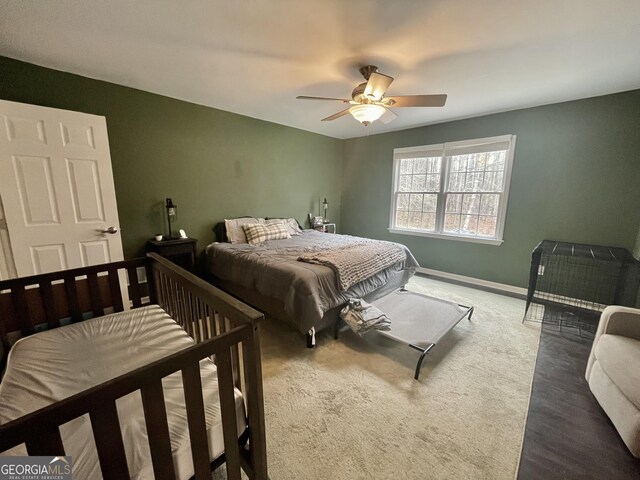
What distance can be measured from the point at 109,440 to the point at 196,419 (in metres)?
0.23

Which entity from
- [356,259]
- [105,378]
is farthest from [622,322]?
[105,378]

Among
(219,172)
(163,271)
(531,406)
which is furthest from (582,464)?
(219,172)

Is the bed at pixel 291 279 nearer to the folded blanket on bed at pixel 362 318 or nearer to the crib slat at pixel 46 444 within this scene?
the folded blanket on bed at pixel 362 318

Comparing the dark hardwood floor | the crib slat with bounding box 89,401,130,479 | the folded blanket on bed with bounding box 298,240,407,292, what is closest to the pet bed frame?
the folded blanket on bed with bounding box 298,240,407,292

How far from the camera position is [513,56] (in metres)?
2.05

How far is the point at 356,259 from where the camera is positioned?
2.62 meters

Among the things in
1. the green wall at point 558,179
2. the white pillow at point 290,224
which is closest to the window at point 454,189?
the green wall at point 558,179

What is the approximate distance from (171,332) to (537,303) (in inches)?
160

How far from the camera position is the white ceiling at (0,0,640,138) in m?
1.56

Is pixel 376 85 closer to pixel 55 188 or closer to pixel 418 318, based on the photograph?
pixel 418 318

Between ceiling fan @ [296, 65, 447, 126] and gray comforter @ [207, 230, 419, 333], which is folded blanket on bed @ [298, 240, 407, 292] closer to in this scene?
gray comforter @ [207, 230, 419, 333]

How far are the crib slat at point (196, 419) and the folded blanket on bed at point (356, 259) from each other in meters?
1.60

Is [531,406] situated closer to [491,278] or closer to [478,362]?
[478,362]

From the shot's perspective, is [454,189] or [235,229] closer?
[235,229]
